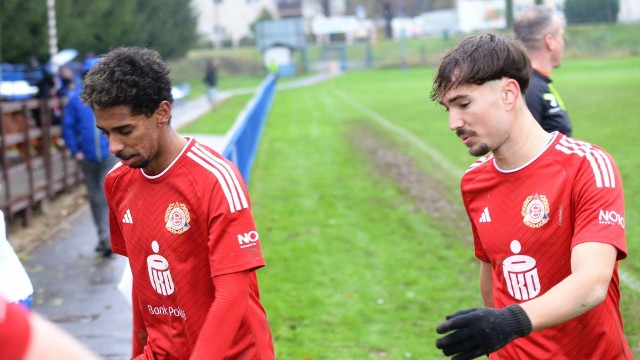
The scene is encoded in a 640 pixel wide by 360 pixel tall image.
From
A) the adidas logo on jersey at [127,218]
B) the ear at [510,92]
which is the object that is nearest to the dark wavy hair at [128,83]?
the adidas logo on jersey at [127,218]

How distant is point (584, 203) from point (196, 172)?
4.43 feet

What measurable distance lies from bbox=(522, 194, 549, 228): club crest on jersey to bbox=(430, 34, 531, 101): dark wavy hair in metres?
0.39

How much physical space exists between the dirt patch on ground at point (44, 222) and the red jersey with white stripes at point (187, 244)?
867 cm

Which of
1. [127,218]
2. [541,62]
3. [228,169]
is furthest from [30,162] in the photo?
[228,169]

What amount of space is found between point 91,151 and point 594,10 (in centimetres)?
6403

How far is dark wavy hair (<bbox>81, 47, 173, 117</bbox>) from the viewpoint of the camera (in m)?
3.56

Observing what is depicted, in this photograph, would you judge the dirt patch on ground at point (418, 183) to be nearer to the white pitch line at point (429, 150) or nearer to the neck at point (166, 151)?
the white pitch line at point (429, 150)

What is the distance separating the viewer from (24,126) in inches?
590

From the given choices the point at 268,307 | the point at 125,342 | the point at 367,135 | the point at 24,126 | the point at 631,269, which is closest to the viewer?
the point at 125,342

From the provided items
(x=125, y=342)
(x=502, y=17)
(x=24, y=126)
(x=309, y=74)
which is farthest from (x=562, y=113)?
(x=502, y=17)

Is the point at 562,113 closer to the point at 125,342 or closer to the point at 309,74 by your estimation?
the point at 125,342

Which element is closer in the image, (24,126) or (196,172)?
(196,172)

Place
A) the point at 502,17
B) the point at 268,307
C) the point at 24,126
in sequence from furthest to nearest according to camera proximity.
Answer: the point at 502,17, the point at 24,126, the point at 268,307

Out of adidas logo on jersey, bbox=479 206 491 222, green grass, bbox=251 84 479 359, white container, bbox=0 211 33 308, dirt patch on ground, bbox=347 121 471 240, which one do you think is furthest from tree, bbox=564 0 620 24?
white container, bbox=0 211 33 308
